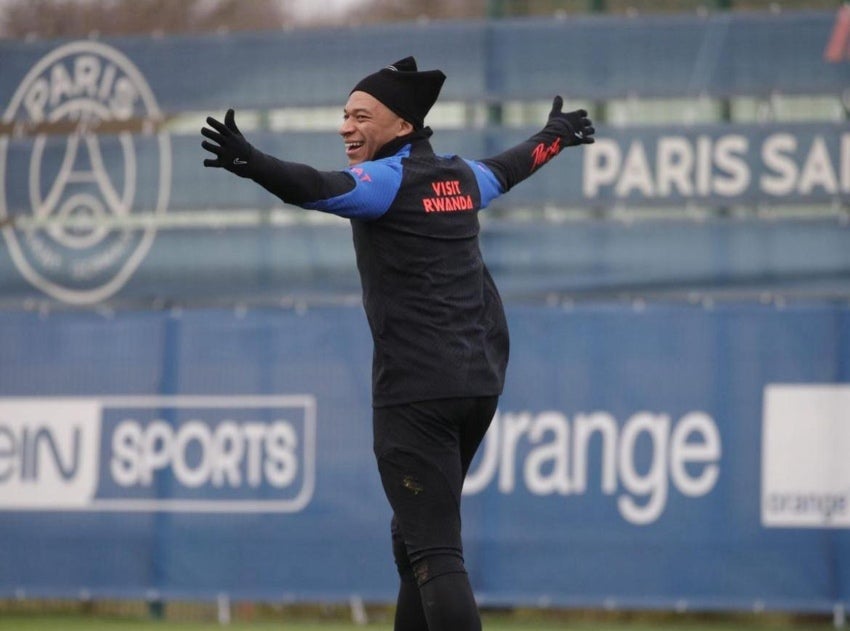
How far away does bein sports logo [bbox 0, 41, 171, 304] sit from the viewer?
32.9 feet

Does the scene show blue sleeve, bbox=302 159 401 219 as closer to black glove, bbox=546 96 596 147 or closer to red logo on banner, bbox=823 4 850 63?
black glove, bbox=546 96 596 147

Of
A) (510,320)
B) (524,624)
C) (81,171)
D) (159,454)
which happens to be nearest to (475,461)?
(510,320)

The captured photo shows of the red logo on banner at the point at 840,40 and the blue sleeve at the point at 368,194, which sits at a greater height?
the red logo on banner at the point at 840,40

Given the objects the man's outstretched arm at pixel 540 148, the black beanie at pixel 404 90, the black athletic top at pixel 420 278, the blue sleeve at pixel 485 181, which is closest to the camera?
the black athletic top at pixel 420 278

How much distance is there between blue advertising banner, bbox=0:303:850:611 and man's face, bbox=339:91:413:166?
4.13 meters

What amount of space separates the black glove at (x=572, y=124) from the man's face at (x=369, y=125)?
821 mm

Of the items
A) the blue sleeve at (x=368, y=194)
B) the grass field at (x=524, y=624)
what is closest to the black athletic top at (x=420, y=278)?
the blue sleeve at (x=368, y=194)

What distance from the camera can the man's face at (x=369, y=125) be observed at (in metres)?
5.09

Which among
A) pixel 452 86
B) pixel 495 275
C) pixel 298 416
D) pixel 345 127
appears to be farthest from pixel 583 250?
pixel 345 127

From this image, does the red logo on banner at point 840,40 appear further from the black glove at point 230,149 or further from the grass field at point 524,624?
the black glove at point 230,149

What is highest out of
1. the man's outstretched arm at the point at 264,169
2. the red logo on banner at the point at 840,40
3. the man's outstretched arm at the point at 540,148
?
the red logo on banner at the point at 840,40

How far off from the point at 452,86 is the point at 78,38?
2.37 meters

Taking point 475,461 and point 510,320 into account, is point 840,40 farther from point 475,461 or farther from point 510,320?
point 475,461

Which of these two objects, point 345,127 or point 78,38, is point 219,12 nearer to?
point 78,38
